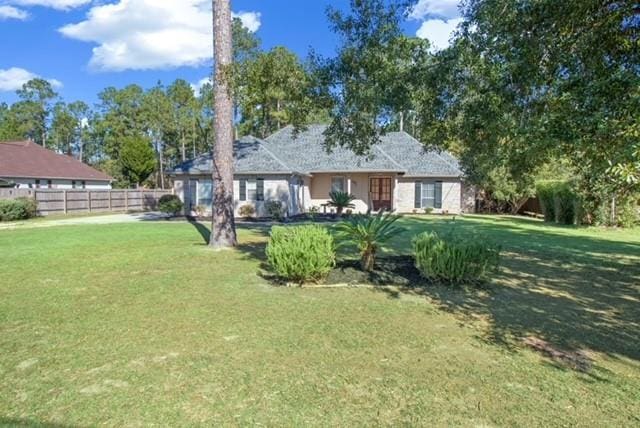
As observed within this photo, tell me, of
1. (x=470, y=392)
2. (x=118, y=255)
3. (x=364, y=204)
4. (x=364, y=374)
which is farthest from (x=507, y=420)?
(x=364, y=204)

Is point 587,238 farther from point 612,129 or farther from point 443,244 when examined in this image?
point 612,129

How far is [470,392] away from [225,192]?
8620mm

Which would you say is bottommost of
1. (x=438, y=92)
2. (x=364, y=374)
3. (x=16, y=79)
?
(x=364, y=374)

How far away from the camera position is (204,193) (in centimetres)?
2258

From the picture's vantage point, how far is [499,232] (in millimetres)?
14930

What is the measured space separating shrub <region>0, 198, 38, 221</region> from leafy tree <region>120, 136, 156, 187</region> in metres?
17.2

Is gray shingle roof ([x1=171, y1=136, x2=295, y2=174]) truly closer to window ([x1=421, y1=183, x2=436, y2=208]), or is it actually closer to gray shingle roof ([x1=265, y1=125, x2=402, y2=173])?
gray shingle roof ([x1=265, y1=125, x2=402, y2=173])

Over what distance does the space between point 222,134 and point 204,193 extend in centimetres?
1261

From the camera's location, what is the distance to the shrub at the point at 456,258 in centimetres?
655

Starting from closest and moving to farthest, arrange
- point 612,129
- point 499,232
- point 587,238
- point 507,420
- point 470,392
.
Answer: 1. point 507,420
2. point 470,392
3. point 612,129
4. point 587,238
5. point 499,232

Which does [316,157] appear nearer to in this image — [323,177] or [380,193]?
[323,177]

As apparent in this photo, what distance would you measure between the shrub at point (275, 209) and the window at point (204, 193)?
3399 millimetres

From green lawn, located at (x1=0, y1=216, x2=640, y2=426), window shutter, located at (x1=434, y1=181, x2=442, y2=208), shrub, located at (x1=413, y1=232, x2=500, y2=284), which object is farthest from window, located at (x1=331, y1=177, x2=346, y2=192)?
shrub, located at (x1=413, y1=232, x2=500, y2=284)

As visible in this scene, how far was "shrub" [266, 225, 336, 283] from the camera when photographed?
21.5 ft
